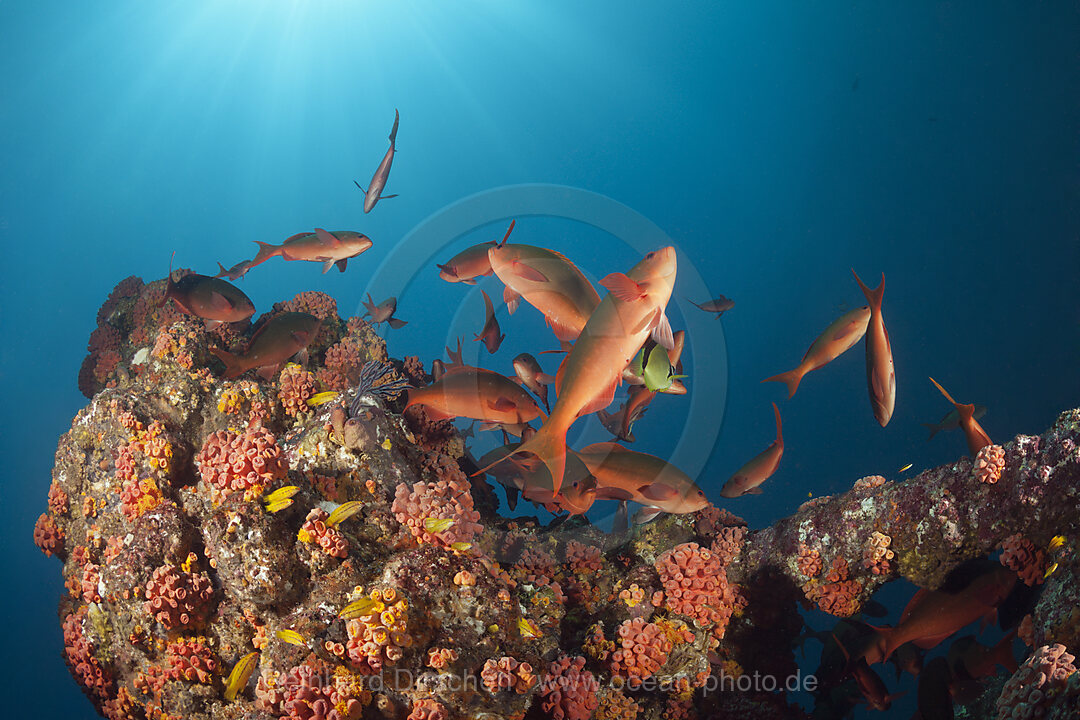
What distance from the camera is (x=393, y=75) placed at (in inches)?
1922

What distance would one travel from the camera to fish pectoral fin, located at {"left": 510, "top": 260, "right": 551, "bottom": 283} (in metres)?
1.69

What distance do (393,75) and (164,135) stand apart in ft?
74.7

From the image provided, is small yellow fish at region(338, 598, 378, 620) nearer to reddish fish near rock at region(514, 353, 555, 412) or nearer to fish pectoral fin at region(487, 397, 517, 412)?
fish pectoral fin at region(487, 397, 517, 412)

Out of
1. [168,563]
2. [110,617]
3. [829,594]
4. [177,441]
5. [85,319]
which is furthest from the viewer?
[85,319]

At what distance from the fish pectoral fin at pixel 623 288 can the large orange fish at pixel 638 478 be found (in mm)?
1645

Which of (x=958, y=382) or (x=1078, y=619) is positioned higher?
(x=958, y=382)

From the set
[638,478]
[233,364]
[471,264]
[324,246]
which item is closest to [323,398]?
[233,364]

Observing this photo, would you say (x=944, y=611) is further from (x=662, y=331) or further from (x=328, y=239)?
(x=328, y=239)

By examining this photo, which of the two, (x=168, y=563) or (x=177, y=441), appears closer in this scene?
(x=168, y=563)

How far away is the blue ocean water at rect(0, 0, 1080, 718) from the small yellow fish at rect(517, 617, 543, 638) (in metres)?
23.5

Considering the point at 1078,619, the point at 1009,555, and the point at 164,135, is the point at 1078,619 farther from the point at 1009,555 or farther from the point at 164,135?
the point at 164,135

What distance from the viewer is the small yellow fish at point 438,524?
2.56 meters

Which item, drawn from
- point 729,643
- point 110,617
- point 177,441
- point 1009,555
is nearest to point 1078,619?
point 1009,555

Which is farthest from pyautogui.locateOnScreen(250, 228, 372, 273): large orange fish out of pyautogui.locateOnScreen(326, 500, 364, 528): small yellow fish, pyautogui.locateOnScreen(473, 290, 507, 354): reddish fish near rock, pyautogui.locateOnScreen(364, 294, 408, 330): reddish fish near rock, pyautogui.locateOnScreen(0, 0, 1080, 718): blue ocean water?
pyautogui.locateOnScreen(0, 0, 1080, 718): blue ocean water
